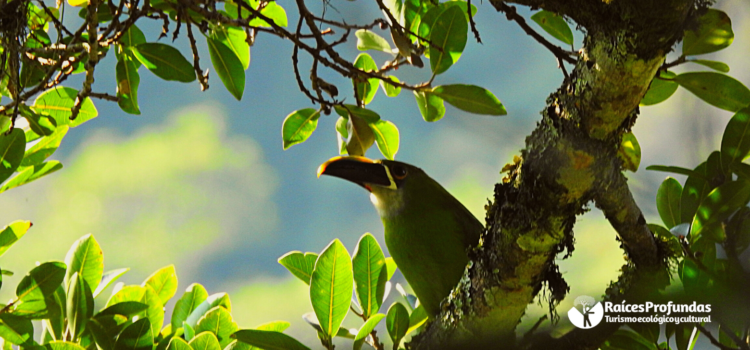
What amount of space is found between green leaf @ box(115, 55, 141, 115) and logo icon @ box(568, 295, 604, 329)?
1.29 meters

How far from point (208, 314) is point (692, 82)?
1.39m

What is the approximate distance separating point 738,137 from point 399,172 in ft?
4.71

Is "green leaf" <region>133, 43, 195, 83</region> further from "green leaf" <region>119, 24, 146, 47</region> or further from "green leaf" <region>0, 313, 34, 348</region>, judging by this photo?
"green leaf" <region>0, 313, 34, 348</region>

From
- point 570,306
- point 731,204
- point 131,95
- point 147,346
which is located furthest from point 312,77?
point 731,204

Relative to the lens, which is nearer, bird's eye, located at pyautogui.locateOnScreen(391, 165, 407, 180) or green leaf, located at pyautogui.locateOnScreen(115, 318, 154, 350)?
green leaf, located at pyautogui.locateOnScreen(115, 318, 154, 350)

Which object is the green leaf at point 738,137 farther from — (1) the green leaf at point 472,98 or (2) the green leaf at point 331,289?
(2) the green leaf at point 331,289

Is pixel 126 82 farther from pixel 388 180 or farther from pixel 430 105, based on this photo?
pixel 388 180

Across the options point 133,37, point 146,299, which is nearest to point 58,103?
point 133,37

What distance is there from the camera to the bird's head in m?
2.39

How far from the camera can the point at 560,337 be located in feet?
3.23

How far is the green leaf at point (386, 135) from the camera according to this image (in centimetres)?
190

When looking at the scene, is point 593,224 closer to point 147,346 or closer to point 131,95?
point 147,346

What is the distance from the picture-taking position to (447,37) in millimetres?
1603

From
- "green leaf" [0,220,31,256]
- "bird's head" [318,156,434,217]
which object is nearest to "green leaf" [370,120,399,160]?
"bird's head" [318,156,434,217]
